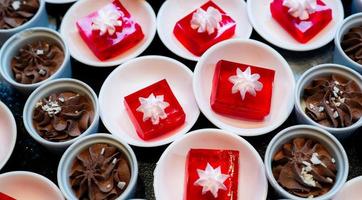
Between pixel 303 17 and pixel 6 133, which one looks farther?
pixel 303 17

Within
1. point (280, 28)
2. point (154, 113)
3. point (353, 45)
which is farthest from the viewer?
point (280, 28)

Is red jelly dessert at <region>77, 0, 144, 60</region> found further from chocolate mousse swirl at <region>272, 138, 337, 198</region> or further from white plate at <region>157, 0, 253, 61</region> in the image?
chocolate mousse swirl at <region>272, 138, 337, 198</region>

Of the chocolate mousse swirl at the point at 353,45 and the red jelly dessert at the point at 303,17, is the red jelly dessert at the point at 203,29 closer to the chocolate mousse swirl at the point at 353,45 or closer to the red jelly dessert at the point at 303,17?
the red jelly dessert at the point at 303,17

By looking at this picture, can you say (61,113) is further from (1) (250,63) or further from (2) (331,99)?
(2) (331,99)

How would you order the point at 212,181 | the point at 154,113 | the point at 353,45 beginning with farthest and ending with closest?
the point at 353,45 < the point at 154,113 < the point at 212,181

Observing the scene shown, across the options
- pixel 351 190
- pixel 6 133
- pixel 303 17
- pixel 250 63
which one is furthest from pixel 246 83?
pixel 6 133

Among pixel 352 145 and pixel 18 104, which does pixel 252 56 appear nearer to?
pixel 352 145

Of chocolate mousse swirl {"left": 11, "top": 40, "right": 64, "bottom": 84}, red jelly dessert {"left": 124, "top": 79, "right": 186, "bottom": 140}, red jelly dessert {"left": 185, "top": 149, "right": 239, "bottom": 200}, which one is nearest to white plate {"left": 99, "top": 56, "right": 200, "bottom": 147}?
red jelly dessert {"left": 124, "top": 79, "right": 186, "bottom": 140}
